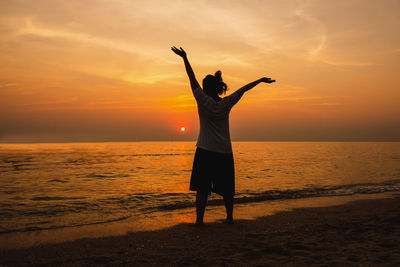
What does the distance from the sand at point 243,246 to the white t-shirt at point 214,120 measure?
130 centimetres

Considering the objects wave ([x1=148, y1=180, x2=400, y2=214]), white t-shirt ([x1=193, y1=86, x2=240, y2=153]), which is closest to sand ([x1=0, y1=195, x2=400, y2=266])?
white t-shirt ([x1=193, y1=86, x2=240, y2=153])

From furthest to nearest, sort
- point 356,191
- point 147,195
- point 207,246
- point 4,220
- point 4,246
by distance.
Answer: point 356,191
point 147,195
point 4,220
point 4,246
point 207,246

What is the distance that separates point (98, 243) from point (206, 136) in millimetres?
2129

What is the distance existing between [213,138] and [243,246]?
5.25 ft

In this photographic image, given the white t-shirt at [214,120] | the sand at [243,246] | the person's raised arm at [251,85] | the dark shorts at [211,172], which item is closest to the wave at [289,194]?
the sand at [243,246]

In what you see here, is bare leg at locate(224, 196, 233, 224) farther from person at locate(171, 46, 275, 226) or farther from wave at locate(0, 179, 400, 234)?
wave at locate(0, 179, 400, 234)

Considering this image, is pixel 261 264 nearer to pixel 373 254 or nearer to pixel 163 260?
pixel 163 260

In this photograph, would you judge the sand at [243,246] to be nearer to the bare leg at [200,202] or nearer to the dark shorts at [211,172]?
the bare leg at [200,202]

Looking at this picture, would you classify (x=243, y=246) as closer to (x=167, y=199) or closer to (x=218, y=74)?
(x=218, y=74)

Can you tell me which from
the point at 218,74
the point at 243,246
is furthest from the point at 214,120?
the point at 243,246

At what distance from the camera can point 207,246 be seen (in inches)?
148

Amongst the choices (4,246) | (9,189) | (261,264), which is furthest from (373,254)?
(9,189)

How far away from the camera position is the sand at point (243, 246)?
320 centimetres

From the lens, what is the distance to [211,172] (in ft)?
15.5
